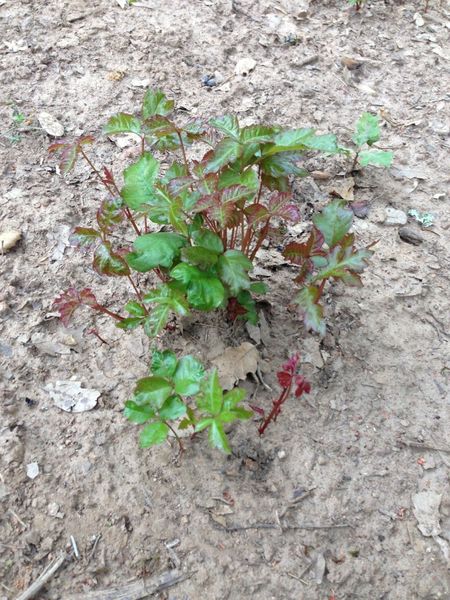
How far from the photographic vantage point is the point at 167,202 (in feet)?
5.88

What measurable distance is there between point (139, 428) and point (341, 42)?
284 cm

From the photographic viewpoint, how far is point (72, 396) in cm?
201

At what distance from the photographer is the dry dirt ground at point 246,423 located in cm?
172

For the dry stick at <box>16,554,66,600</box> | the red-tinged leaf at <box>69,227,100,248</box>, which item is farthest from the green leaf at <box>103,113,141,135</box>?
the dry stick at <box>16,554,66,600</box>

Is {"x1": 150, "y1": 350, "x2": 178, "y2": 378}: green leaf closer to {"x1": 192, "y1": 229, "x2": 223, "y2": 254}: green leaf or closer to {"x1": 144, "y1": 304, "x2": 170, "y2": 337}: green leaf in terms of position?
{"x1": 144, "y1": 304, "x2": 170, "y2": 337}: green leaf

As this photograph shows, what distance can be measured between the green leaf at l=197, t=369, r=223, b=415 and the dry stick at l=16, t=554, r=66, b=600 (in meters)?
0.63

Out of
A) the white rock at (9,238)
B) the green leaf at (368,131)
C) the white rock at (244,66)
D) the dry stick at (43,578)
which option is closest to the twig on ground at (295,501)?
the dry stick at (43,578)

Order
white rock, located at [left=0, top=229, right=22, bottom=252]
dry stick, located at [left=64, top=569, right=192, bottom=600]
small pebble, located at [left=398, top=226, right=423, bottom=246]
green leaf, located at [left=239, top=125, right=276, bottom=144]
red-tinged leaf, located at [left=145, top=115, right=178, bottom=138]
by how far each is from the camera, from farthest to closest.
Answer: small pebble, located at [left=398, top=226, right=423, bottom=246] → white rock, located at [left=0, top=229, right=22, bottom=252] → red-tinged leaf, located at [left=145, top=115, right=178, bottom=138] → green leaf, located at [left=239, top=125, right=276, bottom=144] → dry stick, located at [left=64, top=569, right=192, bottom=600]

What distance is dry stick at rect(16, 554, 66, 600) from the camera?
1623 mm

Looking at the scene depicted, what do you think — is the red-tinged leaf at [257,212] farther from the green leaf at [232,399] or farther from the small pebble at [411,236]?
the small pebble at [411,236]

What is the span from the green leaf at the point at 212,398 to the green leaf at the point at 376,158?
1597 mm

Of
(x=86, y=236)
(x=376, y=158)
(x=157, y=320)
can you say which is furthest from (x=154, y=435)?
(x=376, y=158)

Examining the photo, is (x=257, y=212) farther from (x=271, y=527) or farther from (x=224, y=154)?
(x=271, y=527)

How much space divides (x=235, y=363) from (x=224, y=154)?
734mm
